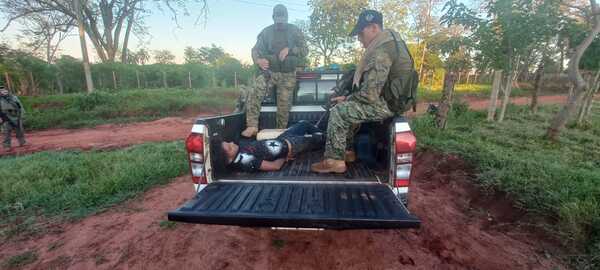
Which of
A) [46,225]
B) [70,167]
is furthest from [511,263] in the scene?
[70,167]

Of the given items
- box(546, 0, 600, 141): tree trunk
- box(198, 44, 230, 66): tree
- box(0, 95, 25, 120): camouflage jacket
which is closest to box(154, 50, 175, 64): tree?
box(198, 44, 230, 66): tree

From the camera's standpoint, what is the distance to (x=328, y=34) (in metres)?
15.8

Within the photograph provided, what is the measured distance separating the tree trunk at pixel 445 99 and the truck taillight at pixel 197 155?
4.89 metres

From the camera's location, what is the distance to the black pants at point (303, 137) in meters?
2.65

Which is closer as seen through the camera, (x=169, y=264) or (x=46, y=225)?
(x=169, y=264)

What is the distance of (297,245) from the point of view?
2.11 meters

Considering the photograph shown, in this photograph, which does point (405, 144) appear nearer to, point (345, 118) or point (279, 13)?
point (345, 118)

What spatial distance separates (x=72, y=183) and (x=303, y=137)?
11.3 ft

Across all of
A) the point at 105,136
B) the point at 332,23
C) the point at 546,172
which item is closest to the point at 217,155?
the point at 546,172

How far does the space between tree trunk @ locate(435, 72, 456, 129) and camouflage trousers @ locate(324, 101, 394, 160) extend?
11.7 ft

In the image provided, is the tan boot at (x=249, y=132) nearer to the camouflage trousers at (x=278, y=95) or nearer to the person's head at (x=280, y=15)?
the camouflage trousers at (x=278, y=95)

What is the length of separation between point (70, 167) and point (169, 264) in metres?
3.42

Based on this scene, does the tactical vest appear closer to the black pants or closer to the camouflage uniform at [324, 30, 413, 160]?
the black pants

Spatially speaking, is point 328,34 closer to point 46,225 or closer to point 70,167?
point 70,167
